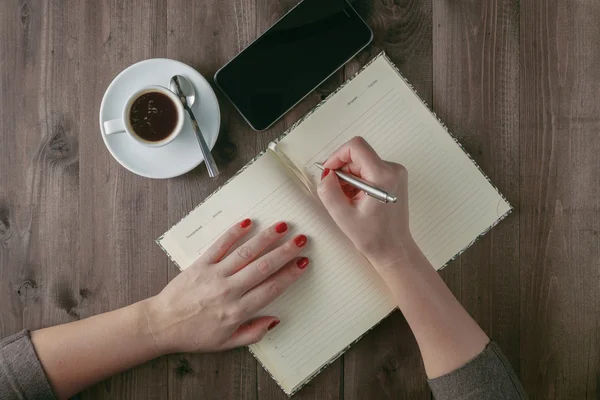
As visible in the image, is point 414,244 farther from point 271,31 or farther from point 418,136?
point 271,31

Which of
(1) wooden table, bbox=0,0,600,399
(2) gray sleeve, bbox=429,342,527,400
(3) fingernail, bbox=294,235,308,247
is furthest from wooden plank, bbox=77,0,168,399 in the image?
(2) gray sleeve, bbox=429,342,527,400

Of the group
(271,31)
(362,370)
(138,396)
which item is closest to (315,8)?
(271,31)

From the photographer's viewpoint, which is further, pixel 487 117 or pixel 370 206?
pixel 487 117

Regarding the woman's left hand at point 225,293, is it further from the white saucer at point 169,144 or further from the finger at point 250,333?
the white saucer at point 169,144

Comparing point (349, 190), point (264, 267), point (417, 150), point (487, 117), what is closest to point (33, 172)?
point (264, 267)

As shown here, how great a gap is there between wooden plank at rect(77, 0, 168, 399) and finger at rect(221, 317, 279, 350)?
15 centimetres

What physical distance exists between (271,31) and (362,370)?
23.7 inches

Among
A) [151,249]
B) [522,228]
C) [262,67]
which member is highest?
[262,67]

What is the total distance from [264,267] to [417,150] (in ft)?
1.07

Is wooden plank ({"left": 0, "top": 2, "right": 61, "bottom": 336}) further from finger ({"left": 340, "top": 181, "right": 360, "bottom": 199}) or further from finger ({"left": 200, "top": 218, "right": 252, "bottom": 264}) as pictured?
finger ({"left": 340, "top": 181, "right": 360, "bottom": 199})

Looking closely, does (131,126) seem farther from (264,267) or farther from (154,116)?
(264,267)

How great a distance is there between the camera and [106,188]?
1.00 metres

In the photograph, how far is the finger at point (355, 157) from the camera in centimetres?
87

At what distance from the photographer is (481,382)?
0.86 metres
